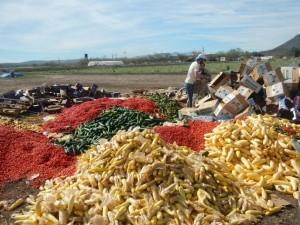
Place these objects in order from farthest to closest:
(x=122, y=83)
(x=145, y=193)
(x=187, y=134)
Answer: (x=122, y=83), (x=187, y=134), (x=145, y=193)

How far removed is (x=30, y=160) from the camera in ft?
34.1

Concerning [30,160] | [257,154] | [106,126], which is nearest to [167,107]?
[106,126]

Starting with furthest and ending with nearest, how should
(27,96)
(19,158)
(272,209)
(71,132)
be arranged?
(27,96) < (71,132) < (19,158) < (272,209)

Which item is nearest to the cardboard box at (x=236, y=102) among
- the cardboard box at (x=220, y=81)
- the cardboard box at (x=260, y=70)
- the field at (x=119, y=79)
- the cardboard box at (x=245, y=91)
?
the cardboard box at (x=245, y=91)

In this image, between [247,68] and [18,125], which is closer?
[18,125]

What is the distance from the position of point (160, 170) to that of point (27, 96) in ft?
46.9

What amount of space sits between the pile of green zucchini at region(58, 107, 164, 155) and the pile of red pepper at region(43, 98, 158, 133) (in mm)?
717

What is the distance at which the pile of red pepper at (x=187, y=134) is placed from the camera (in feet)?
34.3

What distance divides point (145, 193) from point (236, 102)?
7442mm

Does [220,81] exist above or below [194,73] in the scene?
below

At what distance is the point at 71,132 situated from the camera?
13.3 metres

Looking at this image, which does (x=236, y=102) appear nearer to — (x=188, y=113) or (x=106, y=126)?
(x=188, y=113)

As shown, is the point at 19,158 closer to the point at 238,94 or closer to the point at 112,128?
the point at 112,128

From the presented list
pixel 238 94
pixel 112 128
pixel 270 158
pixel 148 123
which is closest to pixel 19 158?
pixel 112 128
